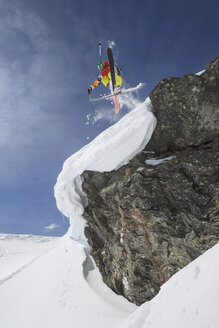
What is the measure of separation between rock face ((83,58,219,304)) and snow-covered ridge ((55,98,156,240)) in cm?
47

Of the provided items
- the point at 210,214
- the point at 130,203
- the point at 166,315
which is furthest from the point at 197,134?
the point at 166,315

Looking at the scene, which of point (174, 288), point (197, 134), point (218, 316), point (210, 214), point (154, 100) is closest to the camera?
point (218, 316)

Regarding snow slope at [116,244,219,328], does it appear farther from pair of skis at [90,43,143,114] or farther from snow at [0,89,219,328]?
pair of skis at [90,43,143,114]

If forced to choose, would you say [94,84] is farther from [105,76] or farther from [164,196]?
[164,196]

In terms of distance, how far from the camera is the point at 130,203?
27.5 feet

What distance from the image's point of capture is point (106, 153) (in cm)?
992

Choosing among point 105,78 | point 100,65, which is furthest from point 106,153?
point 100,65

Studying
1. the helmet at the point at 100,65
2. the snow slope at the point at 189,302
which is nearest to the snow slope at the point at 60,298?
the snow slope at the point at 189,302

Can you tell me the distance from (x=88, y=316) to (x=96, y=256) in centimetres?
320

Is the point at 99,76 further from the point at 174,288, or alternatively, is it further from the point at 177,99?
the point at 174,288

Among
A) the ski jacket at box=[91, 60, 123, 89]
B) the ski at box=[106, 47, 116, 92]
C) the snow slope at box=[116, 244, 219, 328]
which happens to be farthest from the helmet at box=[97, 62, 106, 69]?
the snow slope at box=[116, 244, 219, 328]

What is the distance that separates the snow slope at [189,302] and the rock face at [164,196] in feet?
10.9

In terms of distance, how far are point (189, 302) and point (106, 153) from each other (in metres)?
7.39

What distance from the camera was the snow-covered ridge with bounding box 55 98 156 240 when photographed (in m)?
9.63
